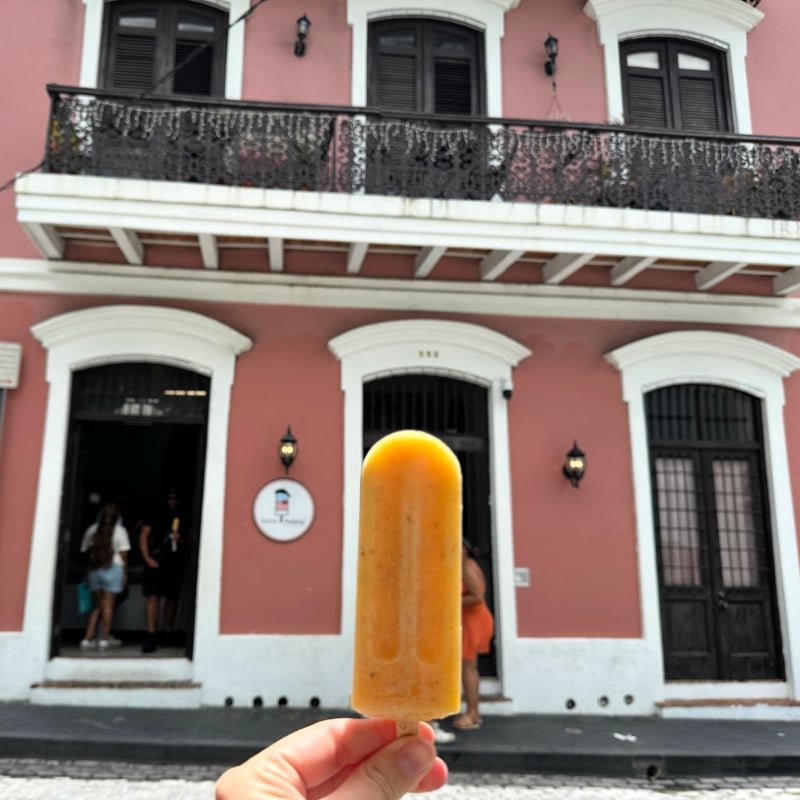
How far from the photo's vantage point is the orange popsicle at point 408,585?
81.6 inches

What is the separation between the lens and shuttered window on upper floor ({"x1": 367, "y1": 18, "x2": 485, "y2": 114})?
932 centimetres

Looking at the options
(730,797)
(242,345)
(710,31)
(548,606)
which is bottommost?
(730,797)

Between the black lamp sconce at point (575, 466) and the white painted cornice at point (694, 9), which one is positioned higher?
the white painted cornice at point (694, 9)

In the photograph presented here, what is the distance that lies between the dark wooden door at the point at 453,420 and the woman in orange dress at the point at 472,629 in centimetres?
136

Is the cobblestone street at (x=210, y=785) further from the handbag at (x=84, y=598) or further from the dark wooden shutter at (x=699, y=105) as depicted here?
the dark wooden shutter at (x=699, y=105)

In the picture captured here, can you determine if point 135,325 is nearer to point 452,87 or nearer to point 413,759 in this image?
point 452,87

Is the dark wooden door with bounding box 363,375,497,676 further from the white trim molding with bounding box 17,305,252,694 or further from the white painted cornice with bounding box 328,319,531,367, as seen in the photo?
the white trim molding with bounding box 17,305,252,694

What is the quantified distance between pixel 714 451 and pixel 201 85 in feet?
26.3

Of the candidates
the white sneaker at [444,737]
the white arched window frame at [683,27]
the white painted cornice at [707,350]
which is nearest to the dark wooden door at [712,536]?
the white painted cornice at [707,350]

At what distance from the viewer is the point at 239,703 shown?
7770 mm

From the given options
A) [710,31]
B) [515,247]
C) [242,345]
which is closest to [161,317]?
[242,345]

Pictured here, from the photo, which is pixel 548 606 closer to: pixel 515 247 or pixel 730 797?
pixel 730 797

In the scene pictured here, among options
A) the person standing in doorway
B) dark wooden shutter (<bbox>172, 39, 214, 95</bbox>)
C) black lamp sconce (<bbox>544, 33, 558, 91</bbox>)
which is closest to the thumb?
the person standing in doorway

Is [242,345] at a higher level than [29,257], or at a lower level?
lower
